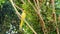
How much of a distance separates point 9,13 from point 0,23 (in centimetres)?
46

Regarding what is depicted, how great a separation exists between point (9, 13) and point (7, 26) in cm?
45

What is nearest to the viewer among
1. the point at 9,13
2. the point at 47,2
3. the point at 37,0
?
the point at 37,0

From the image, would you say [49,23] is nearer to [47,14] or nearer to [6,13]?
[47,14]

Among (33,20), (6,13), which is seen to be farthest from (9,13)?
(33,20)

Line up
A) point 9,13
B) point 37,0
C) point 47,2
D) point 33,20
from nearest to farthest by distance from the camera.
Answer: point 37,0, point 47,2, point 33,20, point 9,13

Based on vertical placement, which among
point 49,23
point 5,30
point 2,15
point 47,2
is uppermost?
point 47,2

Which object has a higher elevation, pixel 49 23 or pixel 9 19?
pixel 49 23

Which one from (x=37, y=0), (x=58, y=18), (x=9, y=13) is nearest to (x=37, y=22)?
(x=58, y=18)

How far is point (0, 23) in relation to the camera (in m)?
6.65

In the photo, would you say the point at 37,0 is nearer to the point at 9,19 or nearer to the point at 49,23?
the point at 49,23

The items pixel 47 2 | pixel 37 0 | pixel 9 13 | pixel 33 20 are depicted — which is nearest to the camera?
pixel 37 0

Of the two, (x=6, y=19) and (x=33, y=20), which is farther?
(x=6, y=19)

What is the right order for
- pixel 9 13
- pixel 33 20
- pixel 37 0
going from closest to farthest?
1. pixel 37 0
2. pixel 33 20
3. pixel 9 13

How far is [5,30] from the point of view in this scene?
677 centimetres
